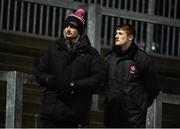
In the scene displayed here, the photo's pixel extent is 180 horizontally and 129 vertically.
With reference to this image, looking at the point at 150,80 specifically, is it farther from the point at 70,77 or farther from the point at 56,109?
the point at 56,109

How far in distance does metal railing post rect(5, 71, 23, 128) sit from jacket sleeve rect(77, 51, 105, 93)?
2.71 ft

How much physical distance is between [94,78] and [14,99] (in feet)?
3.19

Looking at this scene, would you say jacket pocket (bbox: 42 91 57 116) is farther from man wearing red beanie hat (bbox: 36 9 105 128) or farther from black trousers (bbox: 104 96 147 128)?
black trousers (bbox: 104 96 147 128)

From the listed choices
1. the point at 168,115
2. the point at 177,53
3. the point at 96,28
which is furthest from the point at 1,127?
the point at 177,53

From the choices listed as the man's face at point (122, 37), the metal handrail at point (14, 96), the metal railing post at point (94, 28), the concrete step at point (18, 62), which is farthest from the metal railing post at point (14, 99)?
the concrete step at point (18, 62)

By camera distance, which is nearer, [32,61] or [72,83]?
[72,83]

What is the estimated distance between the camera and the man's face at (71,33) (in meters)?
8.79

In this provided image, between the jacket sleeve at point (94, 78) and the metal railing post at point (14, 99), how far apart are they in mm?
825

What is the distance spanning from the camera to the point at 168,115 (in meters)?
12.6

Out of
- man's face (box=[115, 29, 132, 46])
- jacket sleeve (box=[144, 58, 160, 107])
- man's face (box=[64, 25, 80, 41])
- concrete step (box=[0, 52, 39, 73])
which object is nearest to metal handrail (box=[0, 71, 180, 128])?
man's face (box=[64, 25, 80, 41])

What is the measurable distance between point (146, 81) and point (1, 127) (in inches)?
86.9

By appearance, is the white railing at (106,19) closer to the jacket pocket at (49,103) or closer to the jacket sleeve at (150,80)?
the jacket sleeve at (150,80)

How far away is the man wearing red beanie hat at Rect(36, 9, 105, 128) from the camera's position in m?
8.57

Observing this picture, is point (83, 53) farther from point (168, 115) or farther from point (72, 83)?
point (168, 115)
